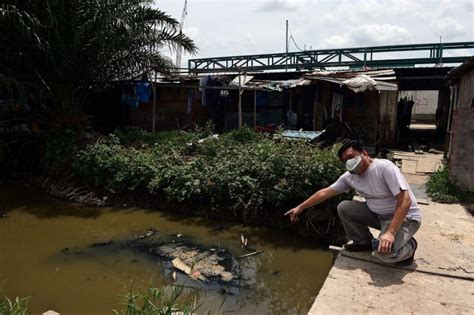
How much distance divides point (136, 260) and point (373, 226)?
11.4 feet

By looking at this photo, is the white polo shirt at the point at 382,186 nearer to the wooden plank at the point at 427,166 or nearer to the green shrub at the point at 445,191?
the green shrub at the point at 445,191

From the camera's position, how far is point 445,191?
25.5 ft

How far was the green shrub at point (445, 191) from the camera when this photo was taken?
24.5 ft

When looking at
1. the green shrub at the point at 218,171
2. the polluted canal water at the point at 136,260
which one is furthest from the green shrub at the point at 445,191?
the polluted canal water at the point at 136,260

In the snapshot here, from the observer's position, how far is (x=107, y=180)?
8.77 metres

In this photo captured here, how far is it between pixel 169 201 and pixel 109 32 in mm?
4516

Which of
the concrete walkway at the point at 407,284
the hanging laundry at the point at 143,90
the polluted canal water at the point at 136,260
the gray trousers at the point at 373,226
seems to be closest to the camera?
the concrete walkway at the point at 407,284

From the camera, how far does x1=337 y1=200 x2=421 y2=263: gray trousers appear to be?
4.05 meters

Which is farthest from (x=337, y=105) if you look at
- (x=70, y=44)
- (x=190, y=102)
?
(x=70, y=44)

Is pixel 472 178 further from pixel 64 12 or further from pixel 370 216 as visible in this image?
pixel 64 12

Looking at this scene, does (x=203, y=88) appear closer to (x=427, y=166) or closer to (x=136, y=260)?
(x=427, y=166)

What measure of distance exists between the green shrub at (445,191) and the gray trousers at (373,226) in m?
3.83

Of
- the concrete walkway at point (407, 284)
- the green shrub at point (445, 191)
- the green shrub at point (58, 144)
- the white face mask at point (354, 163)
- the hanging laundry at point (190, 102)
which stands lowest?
the concrete walkway at point (407, 284)

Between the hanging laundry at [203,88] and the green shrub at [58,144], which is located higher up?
the hanging laundry at [203,88]
